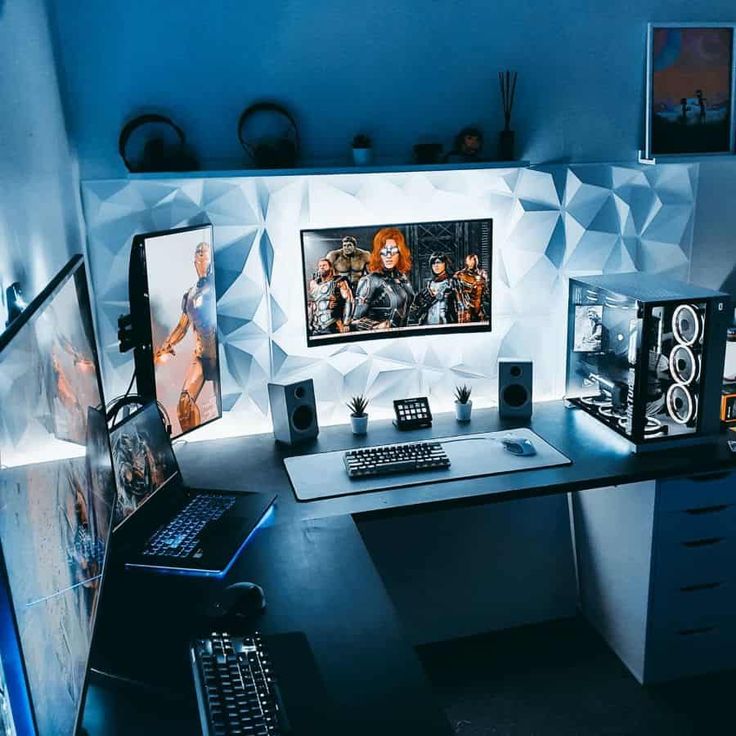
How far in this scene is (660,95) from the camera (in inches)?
111

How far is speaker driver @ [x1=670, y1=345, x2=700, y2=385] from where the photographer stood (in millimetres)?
Answer: 2488

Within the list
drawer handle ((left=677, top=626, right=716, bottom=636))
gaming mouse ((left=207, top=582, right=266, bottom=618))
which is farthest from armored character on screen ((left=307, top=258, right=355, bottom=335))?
drawer handle ((left=677, top=626, right=716, bottom=636))

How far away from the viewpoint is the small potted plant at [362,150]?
8.28ft

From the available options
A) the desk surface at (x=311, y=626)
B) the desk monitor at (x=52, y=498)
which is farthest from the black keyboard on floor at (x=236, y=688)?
the desk monitor at (x=52, y=498)

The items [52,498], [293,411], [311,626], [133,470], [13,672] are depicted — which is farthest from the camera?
[293,411]

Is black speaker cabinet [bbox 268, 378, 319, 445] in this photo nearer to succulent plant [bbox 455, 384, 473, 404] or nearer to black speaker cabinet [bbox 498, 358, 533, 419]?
succulent plant [bbox 455, 384, 473, 404]

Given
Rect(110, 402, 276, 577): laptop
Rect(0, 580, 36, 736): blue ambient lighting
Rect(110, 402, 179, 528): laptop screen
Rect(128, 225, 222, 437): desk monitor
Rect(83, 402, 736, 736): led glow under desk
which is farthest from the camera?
Rect(128, 225, 222, 437): desk monitor

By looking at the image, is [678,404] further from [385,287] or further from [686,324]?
[385,287]

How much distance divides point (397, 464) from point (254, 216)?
0.96m

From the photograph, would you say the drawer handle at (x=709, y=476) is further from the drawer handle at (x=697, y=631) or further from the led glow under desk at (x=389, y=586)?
the drawer handle at (x=697, y=631)

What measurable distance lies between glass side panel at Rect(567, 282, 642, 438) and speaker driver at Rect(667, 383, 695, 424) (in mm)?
143

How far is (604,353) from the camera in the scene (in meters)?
2.71

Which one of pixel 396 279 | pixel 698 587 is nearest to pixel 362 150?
pixel 396 279

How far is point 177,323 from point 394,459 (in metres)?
0.79
